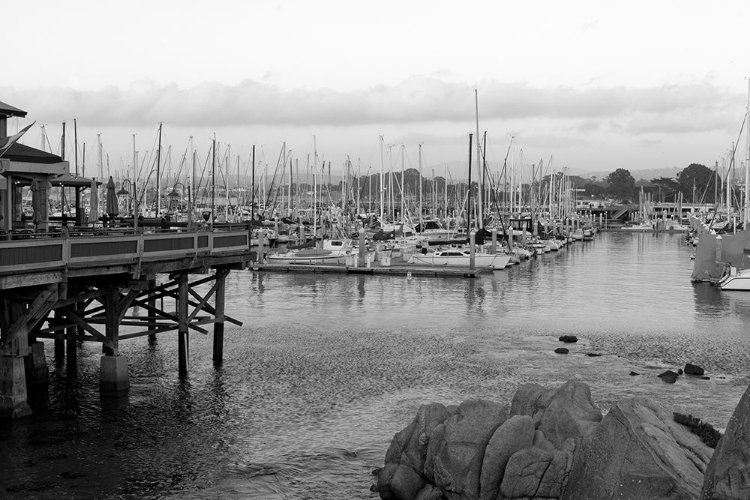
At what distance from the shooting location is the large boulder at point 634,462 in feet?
41.9

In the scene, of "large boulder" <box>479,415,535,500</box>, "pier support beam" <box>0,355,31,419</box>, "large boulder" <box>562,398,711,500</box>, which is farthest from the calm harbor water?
"large boulder" <box>562,398,711,500</box>

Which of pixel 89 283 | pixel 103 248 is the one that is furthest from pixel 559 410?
pixel 89 283

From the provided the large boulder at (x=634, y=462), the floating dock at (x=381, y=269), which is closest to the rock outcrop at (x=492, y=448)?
the large boulder at (x=634, y=462)

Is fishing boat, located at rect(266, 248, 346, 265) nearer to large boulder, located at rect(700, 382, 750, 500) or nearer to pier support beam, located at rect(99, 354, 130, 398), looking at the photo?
pier support beam, located at rect(99, 354, 130, 398)

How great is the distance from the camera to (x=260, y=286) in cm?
6538

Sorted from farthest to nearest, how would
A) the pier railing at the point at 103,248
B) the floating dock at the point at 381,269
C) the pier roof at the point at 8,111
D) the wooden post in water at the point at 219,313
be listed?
the floating dock at the point at 381,269
the wooden post in water at the point at 219,313
the pier roof at the point at 8,111
the pier railing at the point at 103,248

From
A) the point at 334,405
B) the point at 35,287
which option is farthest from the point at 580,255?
the point at 35,287

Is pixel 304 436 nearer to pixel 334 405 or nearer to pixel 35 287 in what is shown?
pixel 334 405

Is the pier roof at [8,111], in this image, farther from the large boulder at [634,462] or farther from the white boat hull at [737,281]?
the white boat hull at [737,281]

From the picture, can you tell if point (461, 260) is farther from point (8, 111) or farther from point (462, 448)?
point (462, 448)

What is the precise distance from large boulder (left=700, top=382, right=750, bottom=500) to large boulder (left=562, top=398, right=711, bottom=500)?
7.65 feet

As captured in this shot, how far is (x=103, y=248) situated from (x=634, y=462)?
55.1 ft

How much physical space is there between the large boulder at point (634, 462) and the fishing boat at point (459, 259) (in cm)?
6378

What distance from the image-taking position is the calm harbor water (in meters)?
21.2
